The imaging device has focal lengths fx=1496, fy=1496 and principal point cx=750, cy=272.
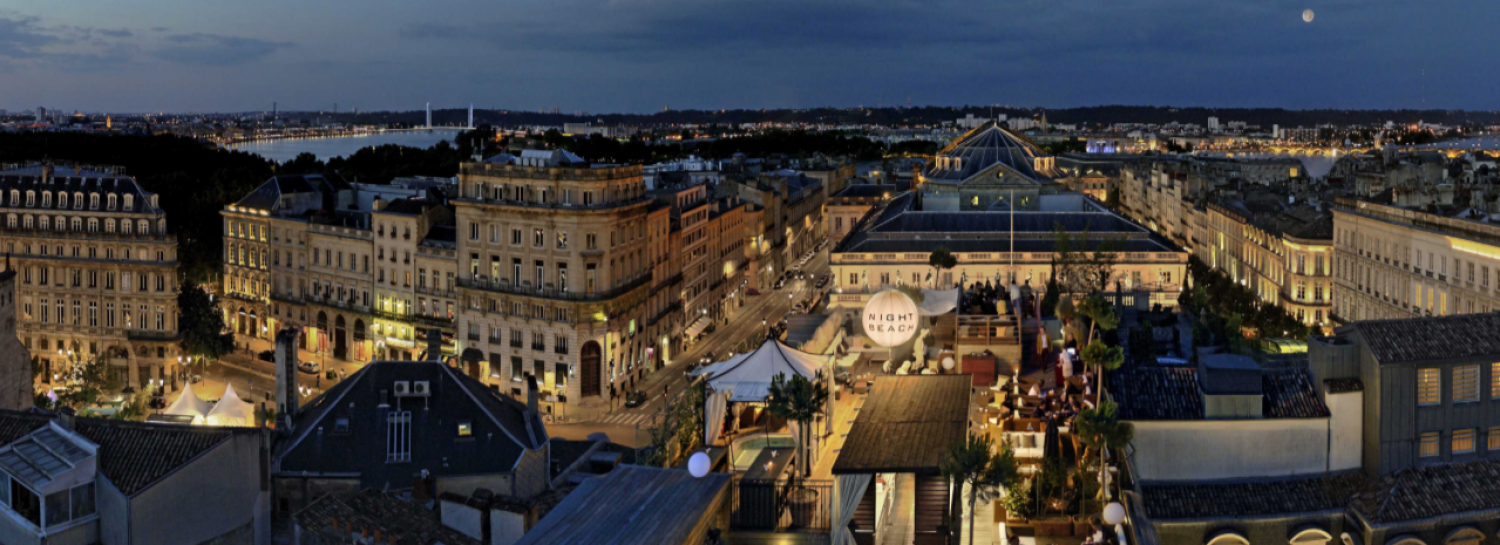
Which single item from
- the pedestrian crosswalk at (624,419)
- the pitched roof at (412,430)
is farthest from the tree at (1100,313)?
the pedestrian crosswalk at (624,419)

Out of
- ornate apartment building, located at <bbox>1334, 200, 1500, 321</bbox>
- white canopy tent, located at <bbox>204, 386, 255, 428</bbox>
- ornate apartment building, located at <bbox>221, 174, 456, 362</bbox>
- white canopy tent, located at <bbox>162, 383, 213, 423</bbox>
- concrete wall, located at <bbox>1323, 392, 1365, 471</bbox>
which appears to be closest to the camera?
concrete wall, located at <bbox>1323, 392, 1365, 471</bbox>

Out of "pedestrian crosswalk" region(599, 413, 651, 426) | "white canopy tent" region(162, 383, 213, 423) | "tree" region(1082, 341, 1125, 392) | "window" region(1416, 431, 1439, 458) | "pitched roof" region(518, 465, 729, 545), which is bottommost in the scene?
"pedestrian crosswalk" region(599, 413, 651, 426)

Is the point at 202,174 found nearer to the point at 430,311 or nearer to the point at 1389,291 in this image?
the point at 430,311

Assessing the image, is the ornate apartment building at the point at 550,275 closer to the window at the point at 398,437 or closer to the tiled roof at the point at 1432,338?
the window at the point at 398,437

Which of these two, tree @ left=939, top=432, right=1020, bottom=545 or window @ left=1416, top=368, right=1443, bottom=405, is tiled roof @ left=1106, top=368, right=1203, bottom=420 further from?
tree @ left=939, top=432, right=1020, bottom=545

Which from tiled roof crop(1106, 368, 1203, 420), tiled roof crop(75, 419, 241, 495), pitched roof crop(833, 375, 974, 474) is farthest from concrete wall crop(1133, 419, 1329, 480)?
tiled roof crop(75, 419, 241, 495)

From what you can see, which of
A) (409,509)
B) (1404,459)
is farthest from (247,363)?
(1404,459)

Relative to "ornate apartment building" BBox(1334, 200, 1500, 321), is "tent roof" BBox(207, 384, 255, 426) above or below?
below

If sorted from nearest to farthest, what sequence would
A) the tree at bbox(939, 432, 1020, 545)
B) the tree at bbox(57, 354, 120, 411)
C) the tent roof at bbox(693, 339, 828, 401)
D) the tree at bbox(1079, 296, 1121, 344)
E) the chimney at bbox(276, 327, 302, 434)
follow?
the tree at bbox(939, 432, 1020, 545), the tent roof at bbox(693, 339, 828, 401), the tree at bbox(1079, 296, 1121, 344), the chimney at bbox(276, 327, 302, 434), the tree at bbox(57, 354, 120, 411)
